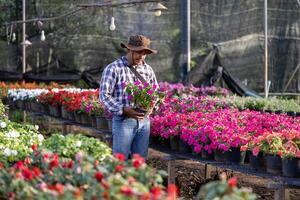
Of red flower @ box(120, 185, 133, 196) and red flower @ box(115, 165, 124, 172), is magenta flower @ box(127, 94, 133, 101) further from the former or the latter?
red flower @ box(120, 185, 133, 196)

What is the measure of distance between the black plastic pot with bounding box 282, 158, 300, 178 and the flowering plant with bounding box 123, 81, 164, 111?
1.26 m

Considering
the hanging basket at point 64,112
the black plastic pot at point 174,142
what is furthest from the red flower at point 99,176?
the hanging basket at point 64,112

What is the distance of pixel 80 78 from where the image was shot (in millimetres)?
16281

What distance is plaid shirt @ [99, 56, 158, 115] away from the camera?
5047 mm

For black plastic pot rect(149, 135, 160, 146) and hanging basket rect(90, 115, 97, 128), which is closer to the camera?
black plastic pot rect(149, 135, 160, 146)

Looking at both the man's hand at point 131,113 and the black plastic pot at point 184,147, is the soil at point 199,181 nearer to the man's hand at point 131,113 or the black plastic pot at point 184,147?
the black plastic pot at point 184,147

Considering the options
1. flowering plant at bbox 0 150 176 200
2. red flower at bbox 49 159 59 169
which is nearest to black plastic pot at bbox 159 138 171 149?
flowering plant at bbox 0 150 176 200

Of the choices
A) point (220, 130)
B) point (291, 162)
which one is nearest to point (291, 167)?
point (291, 162)

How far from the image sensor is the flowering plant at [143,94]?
201 inches

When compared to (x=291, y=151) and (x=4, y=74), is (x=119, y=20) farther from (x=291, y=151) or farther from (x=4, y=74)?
(x=291, y=151)

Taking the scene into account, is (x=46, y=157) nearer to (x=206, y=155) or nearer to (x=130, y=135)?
(x=130, y=135)

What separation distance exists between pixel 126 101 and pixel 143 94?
0.60 feet

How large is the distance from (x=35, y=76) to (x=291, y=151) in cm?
1219

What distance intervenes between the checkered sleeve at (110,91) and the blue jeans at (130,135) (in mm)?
Answer: 124
